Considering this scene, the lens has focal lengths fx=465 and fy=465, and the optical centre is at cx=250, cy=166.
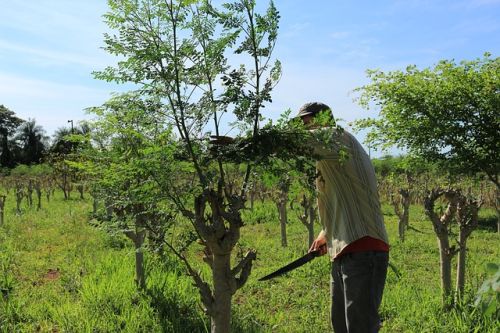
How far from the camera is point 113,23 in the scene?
2379 millimetres

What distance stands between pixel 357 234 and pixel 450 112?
7.92 feet

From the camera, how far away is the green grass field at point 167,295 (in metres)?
4.58

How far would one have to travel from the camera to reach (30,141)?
4791 centimetres

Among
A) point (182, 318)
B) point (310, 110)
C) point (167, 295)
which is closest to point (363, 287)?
point (310, 110)

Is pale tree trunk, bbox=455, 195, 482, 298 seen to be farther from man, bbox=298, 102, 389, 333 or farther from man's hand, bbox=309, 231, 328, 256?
man, bbox=298, 102, 389, 333

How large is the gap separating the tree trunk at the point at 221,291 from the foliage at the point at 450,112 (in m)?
2.98

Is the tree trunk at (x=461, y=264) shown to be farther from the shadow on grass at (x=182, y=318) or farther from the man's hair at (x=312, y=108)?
the man's hair at (x=312, y=108)

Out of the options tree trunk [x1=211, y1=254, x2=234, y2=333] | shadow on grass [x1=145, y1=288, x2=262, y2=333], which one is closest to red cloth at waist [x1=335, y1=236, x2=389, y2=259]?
tree trunk [x1=211, y1=254, x2=234, y2=333]

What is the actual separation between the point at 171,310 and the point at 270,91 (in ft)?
10.4

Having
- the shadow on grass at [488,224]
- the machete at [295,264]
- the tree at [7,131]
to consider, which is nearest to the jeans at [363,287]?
the machete at [295,264]

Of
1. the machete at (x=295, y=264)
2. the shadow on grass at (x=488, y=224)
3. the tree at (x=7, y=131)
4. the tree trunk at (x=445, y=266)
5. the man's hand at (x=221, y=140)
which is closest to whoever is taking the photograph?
the man's hand at (x=221, y=140)

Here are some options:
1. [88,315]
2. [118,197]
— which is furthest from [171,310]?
[118,197]

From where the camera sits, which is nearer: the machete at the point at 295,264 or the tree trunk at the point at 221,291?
the tree trunk at the point at 221,291

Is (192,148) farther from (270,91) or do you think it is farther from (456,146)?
(456,146)
